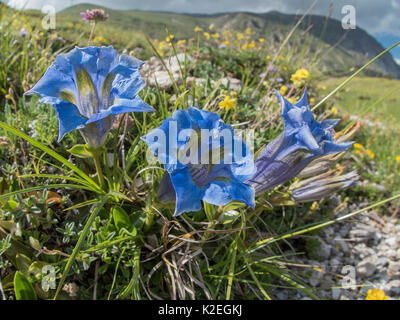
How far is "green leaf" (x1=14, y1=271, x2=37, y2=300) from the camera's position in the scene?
111 centimetres

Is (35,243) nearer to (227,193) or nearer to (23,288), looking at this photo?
(23,288)

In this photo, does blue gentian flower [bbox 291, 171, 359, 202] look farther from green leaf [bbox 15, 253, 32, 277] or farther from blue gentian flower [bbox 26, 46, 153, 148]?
green leaf [bbox 15, 253, 32, 277]

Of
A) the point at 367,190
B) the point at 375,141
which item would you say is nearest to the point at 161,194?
the point at 367,190

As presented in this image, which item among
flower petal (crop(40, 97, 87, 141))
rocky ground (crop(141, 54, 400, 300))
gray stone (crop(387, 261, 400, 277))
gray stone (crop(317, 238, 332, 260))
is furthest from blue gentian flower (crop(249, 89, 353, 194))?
gray stone (crop(387, 261, 400, 277))

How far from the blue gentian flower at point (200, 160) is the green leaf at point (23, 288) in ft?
2.04

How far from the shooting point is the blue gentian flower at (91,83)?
103 cm

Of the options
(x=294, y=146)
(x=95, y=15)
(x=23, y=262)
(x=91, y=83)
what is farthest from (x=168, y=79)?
(x=23, y=262)

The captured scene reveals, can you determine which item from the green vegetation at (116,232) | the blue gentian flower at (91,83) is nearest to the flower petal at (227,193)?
the green vegetation at (116,232)

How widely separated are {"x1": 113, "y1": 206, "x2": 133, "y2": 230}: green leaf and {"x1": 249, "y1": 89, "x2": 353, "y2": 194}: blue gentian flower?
23.1 inches

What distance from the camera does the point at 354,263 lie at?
85.8 inches

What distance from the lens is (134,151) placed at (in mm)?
1530

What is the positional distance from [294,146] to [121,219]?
807 millimetres
